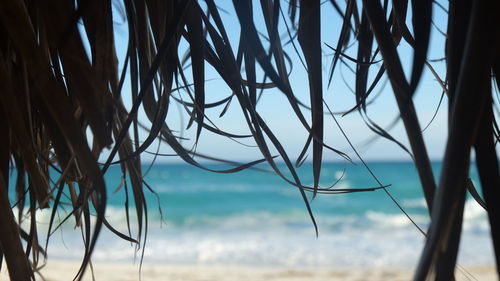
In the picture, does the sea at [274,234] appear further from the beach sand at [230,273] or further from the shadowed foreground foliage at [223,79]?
the shadowed foreground foliage at [223,79]

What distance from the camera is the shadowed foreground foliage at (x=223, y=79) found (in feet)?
0.74

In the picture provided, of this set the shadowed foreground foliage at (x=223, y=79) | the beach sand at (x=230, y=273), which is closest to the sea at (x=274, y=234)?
the beach sand at (x=230, y=273)

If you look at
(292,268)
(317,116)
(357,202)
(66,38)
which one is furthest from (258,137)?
(357,202)

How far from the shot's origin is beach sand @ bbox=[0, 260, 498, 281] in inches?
165

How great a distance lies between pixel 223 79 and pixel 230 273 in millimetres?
4232

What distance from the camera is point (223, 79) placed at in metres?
0.43

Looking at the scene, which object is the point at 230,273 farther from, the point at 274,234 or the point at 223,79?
the point at 223,79

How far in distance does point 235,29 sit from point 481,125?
0.24m

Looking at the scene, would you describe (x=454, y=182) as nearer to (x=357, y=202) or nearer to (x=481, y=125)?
(x=481, y=125)

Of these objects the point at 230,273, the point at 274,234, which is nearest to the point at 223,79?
the point at 230,273

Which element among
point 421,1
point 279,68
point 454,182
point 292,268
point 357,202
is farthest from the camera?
point 357,202

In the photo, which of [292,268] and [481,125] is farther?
[292,268]

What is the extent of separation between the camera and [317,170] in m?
0.38

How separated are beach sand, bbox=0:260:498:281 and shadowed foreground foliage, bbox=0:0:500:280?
3863mm
